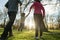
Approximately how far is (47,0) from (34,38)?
354 mm

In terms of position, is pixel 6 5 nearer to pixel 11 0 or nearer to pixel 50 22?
pixel 11 0

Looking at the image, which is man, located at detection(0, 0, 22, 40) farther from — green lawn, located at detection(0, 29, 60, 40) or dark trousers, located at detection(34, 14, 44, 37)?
dark trousers, located at detection(34, 14, 44, 37)

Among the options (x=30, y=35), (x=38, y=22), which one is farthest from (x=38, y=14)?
(x=30, y=35)

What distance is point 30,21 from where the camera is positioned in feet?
4.76

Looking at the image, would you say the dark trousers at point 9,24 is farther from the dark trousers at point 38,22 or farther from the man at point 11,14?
the dark trousers at point 38,22

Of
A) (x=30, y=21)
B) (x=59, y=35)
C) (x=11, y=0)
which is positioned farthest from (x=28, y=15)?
(x=59, y=35)

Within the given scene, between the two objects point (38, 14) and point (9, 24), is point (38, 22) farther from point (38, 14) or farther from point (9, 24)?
point (9, 24)

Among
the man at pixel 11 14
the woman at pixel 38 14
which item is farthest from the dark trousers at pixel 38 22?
the man at pixel 11 14

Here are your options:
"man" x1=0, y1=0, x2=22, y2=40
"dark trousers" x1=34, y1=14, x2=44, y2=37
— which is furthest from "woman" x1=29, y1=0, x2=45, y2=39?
"man" x1=0, y1=0, x2=22, y2=40

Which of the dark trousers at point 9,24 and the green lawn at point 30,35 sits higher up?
the dark trousers at point 9,24

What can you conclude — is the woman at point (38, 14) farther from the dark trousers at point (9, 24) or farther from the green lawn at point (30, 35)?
the dark trousers at point (9, 24)

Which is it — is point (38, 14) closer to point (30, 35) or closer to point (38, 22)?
point (38, 22)

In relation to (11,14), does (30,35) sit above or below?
below

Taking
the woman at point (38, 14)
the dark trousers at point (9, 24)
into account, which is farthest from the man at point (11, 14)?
the woman at point (38, 14)
